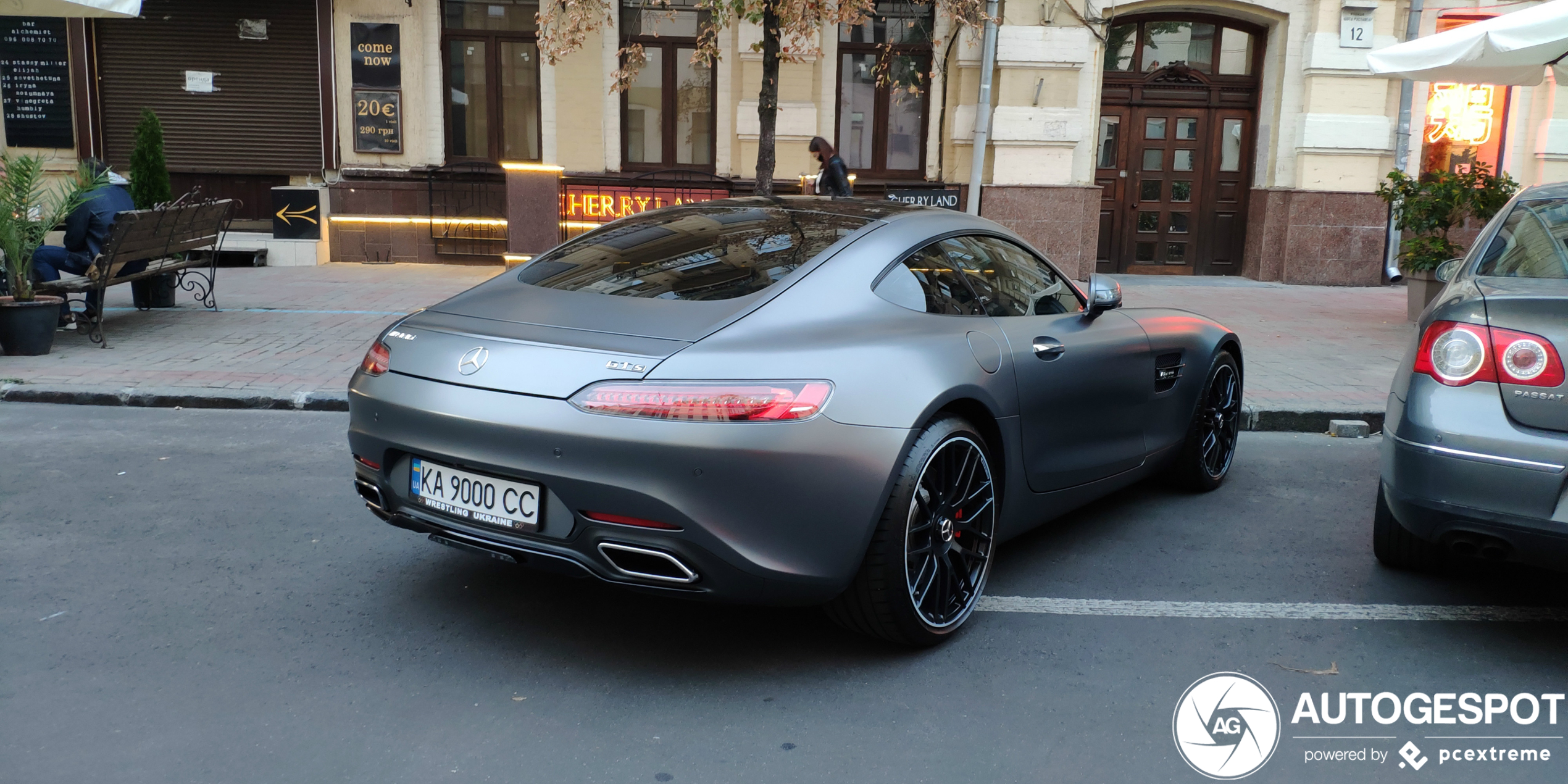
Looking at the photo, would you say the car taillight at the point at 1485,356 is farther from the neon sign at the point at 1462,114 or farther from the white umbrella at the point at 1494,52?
the neon sign at the point at 1462,114

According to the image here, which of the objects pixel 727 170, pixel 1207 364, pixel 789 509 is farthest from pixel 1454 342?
pixel 727 170

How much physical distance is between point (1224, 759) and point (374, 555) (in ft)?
10.1

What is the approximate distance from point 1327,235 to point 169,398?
13034 millimetres

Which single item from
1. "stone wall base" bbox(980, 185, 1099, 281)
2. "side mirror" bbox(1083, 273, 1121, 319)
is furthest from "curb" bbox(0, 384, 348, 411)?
"stone wall base" bbox(980, 185, 1099, 281)

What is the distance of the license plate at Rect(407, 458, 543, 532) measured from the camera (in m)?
3.36

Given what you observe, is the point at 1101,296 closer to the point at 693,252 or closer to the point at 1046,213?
the point at 693,252

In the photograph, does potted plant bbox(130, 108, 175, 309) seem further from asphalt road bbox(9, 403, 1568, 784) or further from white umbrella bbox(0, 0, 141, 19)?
asphalt road bbox(9, 403, 1568, 784)

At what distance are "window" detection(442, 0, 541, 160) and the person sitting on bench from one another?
244 inches

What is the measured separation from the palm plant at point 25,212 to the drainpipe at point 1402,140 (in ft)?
44.3

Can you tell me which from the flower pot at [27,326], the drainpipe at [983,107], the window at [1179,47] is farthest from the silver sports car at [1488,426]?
the window at [1179,47]

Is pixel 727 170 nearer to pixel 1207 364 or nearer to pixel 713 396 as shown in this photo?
pixel 1207 364

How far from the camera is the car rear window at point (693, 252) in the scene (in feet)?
12.5

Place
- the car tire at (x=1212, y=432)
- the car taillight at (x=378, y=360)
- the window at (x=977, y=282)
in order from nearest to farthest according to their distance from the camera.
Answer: the car taillight at (x=378, y=360), the window at (x=977, y=282), the car tire at (x=1212, y=432)

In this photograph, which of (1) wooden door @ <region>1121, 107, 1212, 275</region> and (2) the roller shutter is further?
(1) wooden door @ <region>1121, 107, 1212, 275</region>
